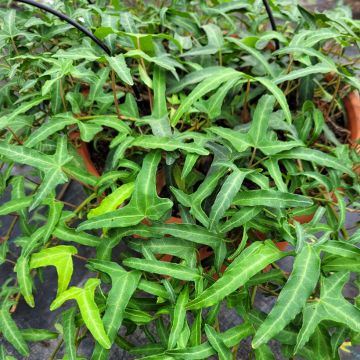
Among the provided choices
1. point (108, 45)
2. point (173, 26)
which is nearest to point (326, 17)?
point (173, 26)

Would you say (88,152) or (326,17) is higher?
(326,17)

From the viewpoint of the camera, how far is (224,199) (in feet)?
1.74

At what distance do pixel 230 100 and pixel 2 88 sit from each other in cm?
43

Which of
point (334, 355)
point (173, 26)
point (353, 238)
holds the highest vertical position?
point (173, 26)

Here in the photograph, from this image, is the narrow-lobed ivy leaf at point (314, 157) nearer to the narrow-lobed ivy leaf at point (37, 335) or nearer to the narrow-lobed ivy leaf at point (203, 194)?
the narrow-lobed ivy leaf at point (203, 194)

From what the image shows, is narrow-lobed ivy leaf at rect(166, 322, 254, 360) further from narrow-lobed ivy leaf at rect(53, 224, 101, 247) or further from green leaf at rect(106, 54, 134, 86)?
green leaf at rect(106, 54, 134, 86)

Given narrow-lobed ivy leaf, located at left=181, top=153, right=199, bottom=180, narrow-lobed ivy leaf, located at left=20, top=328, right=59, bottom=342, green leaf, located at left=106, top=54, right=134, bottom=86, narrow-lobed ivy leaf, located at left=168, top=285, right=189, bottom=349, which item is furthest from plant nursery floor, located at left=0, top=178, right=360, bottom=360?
green leaf, located at left=106, top=54, right=134, bottom=86

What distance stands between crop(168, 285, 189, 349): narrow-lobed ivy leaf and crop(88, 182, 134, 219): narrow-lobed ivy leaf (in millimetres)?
157

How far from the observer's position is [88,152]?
31.6 inches

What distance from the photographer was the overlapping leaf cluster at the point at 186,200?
0.51 m

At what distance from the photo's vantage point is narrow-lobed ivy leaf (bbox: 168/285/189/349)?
0.51 meters

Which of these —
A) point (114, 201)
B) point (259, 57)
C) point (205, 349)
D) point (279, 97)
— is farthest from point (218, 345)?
point (259, 57)

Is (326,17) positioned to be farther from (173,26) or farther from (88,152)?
(88,152)

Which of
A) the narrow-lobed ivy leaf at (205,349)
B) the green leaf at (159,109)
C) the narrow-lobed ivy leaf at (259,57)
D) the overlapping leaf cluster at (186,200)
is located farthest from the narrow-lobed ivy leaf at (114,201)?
the narrow-lobed ivy leaf at (259,57)
